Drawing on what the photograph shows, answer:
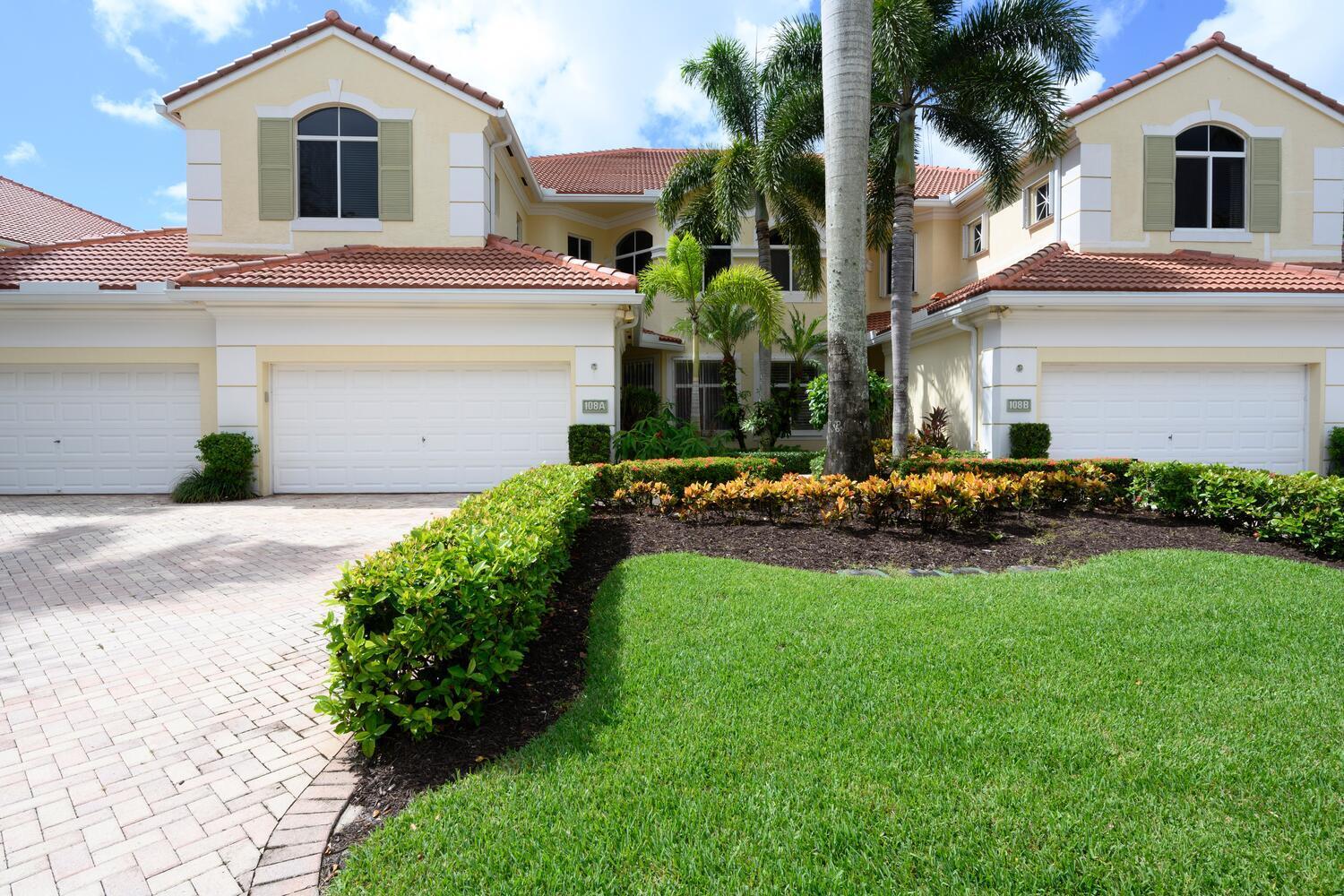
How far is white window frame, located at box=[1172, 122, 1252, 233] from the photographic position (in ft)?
47.6

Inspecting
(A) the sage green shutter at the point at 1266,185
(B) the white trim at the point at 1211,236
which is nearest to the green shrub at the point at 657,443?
(B) the white trim at the point at 1211,236

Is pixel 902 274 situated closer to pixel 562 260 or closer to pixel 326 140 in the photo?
pixel 562 260

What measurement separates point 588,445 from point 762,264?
24.9 feet

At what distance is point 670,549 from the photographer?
709cm

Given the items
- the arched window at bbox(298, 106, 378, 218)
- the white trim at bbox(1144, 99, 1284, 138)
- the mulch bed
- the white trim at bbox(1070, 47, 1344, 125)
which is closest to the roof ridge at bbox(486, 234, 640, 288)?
the arched window at bbox(298, 106, 378, 218)

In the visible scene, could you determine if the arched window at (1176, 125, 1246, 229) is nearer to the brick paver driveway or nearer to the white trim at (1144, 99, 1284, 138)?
the white trim at (1144, 99, 1284, 138)

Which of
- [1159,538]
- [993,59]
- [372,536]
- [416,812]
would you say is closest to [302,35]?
[372,536]

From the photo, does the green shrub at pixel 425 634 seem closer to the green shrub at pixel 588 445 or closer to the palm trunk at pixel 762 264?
the green shrub at pixel 588 445

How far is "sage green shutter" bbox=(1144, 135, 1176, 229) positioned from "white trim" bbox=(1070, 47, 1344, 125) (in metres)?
0.98

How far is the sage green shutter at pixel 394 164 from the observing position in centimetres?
1342

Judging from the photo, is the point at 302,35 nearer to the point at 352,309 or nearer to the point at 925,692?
the point at 352,309

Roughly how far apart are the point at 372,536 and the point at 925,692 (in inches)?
270

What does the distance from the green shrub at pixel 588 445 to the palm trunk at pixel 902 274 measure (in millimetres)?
5224

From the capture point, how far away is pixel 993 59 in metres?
12.8
